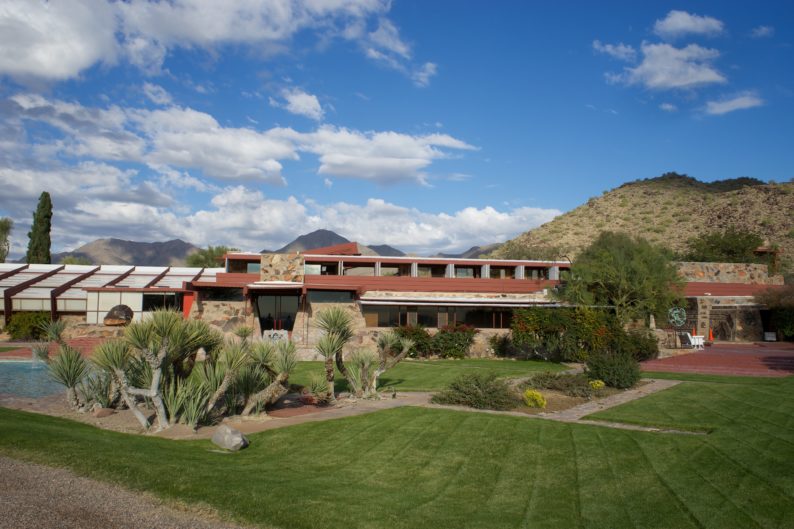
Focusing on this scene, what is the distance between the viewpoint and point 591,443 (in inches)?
404

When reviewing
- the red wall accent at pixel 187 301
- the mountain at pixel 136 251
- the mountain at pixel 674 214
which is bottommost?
the red wall accent at pixel 187 301

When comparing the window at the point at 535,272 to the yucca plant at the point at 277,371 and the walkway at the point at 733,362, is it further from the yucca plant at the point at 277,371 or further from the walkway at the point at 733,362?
the yucca plant at the point at 277,371

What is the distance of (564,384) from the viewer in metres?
16.3

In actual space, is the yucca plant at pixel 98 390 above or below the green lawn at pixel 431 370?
above

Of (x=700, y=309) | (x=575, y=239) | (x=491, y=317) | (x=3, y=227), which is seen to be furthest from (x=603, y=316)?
(x=3, y=227)

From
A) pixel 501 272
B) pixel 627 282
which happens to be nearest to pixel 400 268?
pixel 501 272

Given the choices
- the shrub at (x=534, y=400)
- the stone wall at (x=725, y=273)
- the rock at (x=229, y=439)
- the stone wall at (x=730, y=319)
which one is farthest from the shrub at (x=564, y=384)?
the stone wall at (x=725, y=273)

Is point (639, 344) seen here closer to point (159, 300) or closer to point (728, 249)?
point (159, 300)

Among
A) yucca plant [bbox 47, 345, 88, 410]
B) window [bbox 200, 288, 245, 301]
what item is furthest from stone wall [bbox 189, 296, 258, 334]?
yucca plant [bbox 47, 345, 88, 410]

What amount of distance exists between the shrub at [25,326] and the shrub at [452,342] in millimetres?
19950

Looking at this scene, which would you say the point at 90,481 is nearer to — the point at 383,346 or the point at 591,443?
the point at 591,443

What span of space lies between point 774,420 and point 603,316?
41.0 ft

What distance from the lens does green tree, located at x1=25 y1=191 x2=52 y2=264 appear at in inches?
1784

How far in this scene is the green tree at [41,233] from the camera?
4531 centimetres
